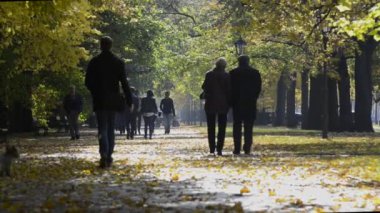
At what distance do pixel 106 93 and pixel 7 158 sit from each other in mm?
2440

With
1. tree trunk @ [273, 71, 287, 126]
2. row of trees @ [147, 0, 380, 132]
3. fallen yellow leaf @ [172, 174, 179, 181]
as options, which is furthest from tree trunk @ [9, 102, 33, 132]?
fallen yellow leaf @ [172, 174, 179, 181]

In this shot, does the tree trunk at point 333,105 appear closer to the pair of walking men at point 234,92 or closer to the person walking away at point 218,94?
the pair of walking men at point 234,92

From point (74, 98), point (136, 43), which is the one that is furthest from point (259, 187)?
point (136, 43)

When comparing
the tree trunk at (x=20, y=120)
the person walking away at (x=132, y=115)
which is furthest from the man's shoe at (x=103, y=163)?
the tree trunk at (x=20, y=120)

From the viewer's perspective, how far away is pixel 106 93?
13.0 meters

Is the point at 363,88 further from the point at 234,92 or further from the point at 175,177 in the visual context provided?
the point at 175,177

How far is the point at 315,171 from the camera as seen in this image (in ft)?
41.0

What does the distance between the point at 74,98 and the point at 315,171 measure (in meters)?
15.7

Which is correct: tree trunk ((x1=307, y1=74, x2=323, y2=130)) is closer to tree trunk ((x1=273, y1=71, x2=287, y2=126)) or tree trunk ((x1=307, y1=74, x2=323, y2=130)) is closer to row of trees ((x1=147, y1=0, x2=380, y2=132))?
row of trees ((x1=147, y1=0, x2=380, y2=132))

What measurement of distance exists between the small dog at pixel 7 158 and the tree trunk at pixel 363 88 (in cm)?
→ 2696

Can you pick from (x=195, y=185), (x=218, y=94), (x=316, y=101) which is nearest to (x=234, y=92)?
(x=218, y=94)

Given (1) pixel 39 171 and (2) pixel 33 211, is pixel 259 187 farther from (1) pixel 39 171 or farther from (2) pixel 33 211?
(1) pixel 39 171

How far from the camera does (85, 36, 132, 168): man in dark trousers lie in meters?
12.9

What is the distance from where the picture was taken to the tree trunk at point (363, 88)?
1423 inches
